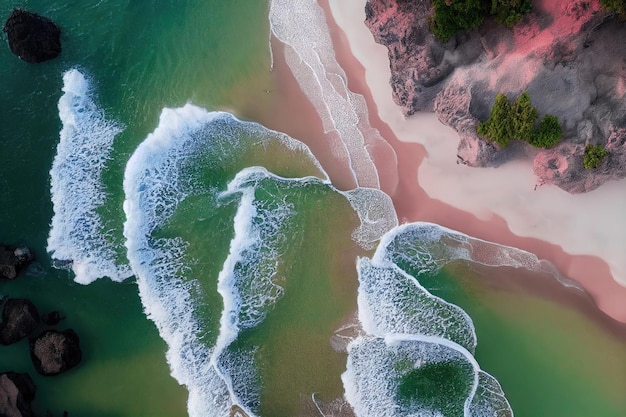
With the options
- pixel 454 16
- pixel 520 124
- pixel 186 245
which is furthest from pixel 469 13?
pixel 186 245

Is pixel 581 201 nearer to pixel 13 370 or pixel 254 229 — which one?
pixel 254 229

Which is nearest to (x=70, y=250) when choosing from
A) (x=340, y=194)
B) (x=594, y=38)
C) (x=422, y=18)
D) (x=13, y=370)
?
(x=13, y=370)

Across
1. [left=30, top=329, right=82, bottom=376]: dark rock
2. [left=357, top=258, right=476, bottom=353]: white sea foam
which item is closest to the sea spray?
[left=30, top=329, right=82, bottom=376]: dark rock

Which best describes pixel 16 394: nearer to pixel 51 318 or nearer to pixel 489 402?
pixel 51 318

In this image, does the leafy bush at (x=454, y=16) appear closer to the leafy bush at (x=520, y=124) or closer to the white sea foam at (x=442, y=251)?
the leafy bush at (x=520, y=124)

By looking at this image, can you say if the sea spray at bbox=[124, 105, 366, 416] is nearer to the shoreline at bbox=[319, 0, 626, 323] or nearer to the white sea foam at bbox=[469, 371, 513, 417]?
the shoreline at bbox=[319, 0, 626, 323]
